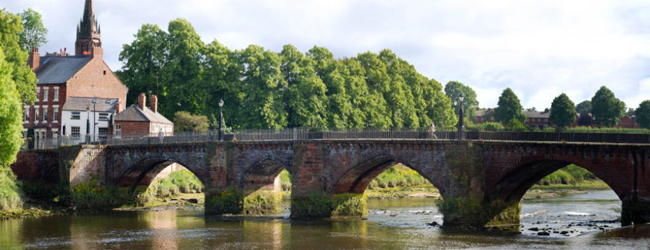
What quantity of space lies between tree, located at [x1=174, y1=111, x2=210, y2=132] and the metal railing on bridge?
7.73 metres

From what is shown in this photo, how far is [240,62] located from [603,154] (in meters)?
48.4

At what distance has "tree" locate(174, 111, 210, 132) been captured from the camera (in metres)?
80.2

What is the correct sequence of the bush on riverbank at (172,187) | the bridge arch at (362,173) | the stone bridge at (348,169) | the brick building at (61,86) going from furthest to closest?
the brick building at (61,86) → the bush on riverbank at (172,187) → the bridge arch at (362,173) → the stone bridge at (348,169)

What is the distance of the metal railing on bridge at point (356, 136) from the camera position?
45000 mm

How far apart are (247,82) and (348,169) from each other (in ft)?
104

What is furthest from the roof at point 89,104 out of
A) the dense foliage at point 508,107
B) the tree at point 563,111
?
the tree at point 563,111

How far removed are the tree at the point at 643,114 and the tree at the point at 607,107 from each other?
285cm

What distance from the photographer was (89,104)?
81.8 meters

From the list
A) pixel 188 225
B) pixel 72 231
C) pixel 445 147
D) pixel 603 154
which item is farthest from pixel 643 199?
pixel 72 231

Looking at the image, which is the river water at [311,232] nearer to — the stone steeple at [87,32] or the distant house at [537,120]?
the stone steeple at [87,32]

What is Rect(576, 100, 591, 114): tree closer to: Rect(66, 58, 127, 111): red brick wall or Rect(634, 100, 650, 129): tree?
Rect(634, 100, 650, 129): tree

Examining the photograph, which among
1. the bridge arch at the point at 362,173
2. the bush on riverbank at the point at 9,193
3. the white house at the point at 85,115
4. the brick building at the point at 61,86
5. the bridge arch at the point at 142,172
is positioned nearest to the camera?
the bridge arch at the point at 362,173

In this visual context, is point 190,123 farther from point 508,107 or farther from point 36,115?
point 508,107

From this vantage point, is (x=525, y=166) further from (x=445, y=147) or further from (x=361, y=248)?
(x=361, y=248)
